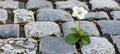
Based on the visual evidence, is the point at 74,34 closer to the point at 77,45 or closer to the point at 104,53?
the point at 77,45

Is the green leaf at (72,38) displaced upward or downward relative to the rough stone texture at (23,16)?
downward

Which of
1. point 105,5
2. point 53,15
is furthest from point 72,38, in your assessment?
point 105,5

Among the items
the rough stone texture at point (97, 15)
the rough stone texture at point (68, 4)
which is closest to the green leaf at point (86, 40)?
the rough stone texture at point (97, 15)

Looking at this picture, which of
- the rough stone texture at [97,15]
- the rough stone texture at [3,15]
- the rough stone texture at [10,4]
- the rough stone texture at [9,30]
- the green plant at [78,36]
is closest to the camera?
the green plant at [78,36]

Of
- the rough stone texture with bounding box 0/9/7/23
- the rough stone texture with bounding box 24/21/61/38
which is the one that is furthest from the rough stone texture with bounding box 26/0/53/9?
the rough stone texture with bounding box 24/21/61/38

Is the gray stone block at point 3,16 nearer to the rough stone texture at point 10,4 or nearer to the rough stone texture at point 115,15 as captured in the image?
the rough stone texture at point 10,4

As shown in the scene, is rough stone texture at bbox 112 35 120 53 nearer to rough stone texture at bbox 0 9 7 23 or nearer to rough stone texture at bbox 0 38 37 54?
rough stone texture at bbox 0 38 37 54

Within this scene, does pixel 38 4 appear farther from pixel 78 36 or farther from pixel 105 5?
pixel 78 36

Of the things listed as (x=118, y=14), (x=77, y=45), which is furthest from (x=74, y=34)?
(x=118, y=14)
